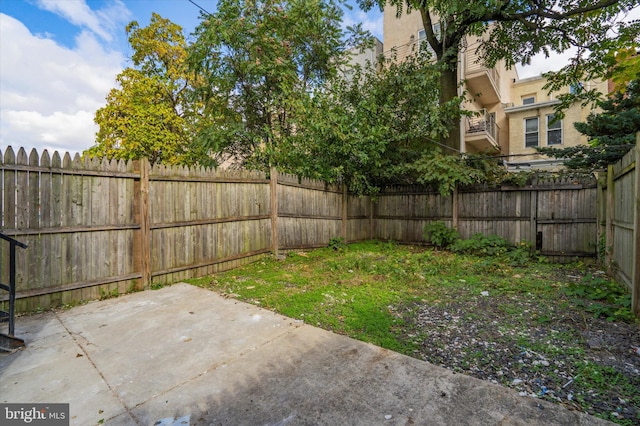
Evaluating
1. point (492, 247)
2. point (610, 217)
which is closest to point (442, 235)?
point (492, 247)

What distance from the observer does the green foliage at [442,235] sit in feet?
26.0

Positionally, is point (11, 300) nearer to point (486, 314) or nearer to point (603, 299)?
point (486, 314)

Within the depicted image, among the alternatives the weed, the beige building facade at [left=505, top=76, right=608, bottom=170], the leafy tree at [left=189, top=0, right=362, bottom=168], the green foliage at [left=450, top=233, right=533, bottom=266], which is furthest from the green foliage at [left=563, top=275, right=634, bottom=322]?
the beige building facade at [left=505, top=76, right=608, bottom=170]

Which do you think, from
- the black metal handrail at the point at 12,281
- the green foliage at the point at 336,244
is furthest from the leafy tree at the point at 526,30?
the black metal handrail at the point at 12,281

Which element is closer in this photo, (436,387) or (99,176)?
(436,387)

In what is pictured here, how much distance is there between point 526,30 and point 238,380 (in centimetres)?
1093

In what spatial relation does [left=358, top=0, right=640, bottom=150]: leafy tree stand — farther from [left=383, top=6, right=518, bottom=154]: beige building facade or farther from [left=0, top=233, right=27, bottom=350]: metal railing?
[left=0, top=233, right=27, bottom=350]: metal railing

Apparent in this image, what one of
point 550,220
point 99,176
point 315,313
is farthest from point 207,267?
point 550,220

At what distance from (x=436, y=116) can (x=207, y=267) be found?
704cm

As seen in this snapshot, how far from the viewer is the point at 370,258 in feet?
21.9

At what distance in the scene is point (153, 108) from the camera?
37.2ft

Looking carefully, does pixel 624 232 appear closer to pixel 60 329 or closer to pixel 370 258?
pixel 370 258

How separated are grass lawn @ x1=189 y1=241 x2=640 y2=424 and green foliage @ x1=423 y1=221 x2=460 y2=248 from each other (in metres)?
1.60

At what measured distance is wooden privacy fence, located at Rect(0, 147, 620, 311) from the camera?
3.65 m
